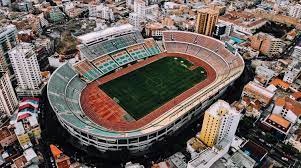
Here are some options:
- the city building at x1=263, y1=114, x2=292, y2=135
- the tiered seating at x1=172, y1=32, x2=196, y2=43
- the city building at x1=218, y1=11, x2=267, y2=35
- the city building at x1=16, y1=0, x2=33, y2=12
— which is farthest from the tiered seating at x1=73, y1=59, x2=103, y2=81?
the city building at x1=16, y1=0, x2=33, y2=12

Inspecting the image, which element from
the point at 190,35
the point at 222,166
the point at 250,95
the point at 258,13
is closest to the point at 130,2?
the point at 190,35

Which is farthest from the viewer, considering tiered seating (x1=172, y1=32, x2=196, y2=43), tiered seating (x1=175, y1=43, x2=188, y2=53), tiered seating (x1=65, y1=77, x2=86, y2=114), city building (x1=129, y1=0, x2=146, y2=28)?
city building (x1=129, y1=0, x2=146, y2=28)

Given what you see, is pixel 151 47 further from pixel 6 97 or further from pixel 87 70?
pixel 6 97

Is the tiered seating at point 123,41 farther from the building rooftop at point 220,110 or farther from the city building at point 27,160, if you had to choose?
the city building at point 27,160

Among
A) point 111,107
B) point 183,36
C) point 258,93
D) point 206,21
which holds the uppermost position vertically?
point 206,21

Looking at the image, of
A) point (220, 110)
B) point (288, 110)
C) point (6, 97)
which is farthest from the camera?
point (288, 110)

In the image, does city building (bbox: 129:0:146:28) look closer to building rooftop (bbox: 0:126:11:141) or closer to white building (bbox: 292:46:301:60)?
white building (bbox: 292:46:301:60)

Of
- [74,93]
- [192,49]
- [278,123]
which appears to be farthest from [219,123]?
[192,49]
